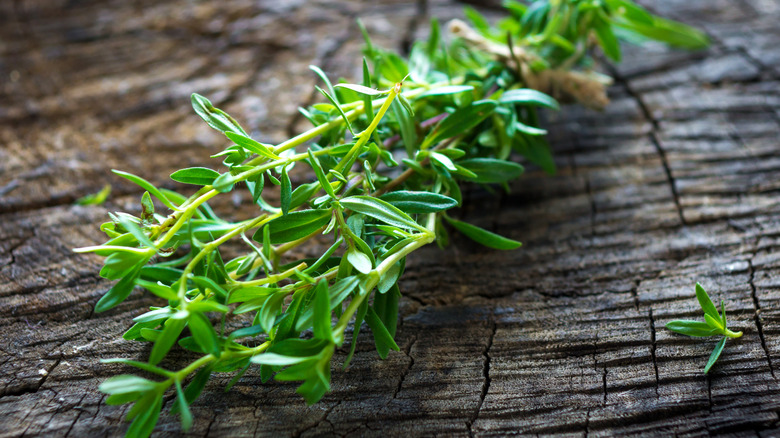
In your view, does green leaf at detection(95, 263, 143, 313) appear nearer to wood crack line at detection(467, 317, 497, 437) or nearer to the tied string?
wood crack line at detection(467, 317, 497, 437)

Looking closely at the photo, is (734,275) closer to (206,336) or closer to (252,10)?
(206,336)

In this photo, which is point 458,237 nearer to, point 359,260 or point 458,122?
point 458,122

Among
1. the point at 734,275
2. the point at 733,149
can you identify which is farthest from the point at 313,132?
the point at 733,149

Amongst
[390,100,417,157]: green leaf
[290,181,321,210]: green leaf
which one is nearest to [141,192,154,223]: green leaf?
[290,181,321,210]: green leaf

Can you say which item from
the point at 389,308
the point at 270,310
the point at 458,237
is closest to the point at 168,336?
the point at 270,310

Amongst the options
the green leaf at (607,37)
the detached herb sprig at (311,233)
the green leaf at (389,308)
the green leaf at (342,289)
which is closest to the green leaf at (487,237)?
the detached herb sprig at (311,233)

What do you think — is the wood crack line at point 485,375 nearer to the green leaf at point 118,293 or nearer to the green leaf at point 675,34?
the green leaf at point 118,293
